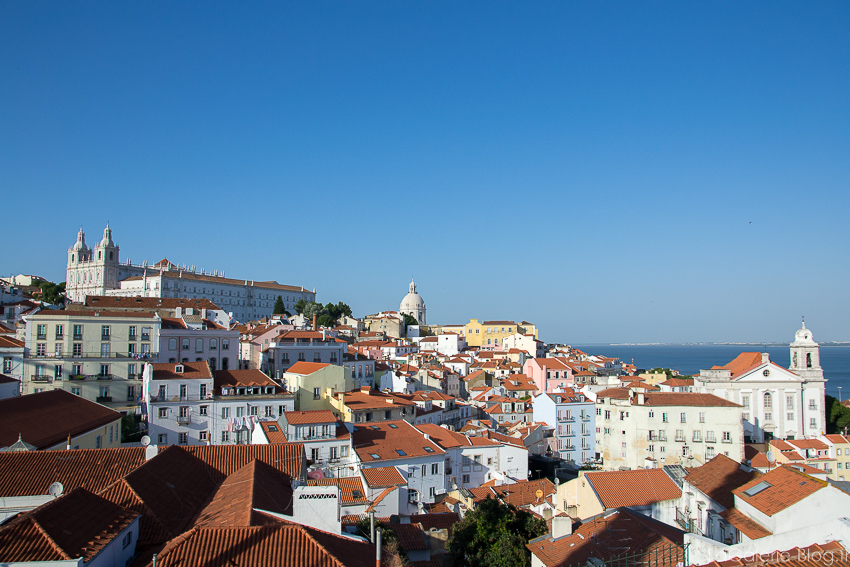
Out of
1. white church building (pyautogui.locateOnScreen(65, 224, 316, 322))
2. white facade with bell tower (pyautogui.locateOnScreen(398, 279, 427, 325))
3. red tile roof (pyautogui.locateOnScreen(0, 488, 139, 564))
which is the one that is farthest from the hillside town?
white facade with bell tower (pyautogui.locateOnScreen(398, 279, 427, 325))

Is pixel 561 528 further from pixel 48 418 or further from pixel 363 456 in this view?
pixel 48 418

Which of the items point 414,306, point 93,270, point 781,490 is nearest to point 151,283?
point 93,270

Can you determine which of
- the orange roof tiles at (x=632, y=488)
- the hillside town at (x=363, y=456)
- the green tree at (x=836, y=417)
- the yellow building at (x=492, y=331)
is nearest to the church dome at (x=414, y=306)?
the yellow building at (x=492, y=331)

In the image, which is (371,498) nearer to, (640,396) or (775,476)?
(775,476)

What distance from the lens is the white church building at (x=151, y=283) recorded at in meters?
108

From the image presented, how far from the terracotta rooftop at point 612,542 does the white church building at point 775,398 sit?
3255cm

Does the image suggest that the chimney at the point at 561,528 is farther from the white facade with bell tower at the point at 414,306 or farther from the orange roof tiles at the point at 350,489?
the white facade with bell tower at the point at 414,306

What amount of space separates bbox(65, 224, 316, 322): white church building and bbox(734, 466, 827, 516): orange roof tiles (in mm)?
106455

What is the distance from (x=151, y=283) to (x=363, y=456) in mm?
90934

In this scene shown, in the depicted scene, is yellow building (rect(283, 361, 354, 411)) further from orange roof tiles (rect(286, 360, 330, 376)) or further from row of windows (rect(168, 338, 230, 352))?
row of windows (rect(168, 338, 230, 352))

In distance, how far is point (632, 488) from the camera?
65.6 feet

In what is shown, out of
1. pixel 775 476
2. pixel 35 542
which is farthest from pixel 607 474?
pixel 35 542

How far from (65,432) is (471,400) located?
39693 mm

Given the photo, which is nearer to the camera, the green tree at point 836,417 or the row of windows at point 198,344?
the row of windows at point 198,344
